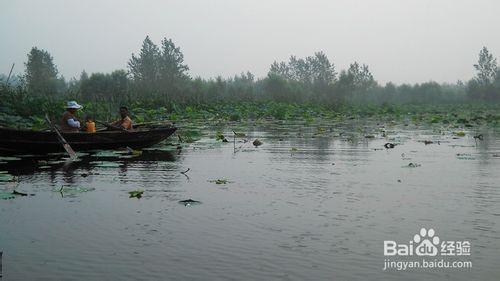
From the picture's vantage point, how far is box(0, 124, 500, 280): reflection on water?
4.34 m

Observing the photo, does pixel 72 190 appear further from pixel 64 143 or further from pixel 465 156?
pixel 465 156

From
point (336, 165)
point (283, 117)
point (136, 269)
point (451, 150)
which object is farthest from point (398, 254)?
point (283, 117)

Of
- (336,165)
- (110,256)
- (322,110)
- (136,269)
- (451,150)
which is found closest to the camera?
(136,269)

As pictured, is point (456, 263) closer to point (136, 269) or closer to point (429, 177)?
point (136, 269)

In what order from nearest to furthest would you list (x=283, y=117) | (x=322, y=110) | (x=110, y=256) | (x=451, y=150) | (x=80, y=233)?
(x=110, y=256) → (x=80, y=233) → (x=451, y=150) → (x=283, y=117) → (x=322, y=110)

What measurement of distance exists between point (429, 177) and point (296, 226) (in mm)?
3999

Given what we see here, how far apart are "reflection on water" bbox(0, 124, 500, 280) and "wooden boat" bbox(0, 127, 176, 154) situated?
37cm

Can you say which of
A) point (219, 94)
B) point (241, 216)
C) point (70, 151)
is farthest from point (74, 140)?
point (219, 94)

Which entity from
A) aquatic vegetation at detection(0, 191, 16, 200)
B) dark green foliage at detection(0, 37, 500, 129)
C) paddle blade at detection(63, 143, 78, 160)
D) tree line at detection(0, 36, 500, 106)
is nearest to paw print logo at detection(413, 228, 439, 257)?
Result: aquatic vegetation at detection(0, 191, 16, 200)

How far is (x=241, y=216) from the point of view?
6.04 metres

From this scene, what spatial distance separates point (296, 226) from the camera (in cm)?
559

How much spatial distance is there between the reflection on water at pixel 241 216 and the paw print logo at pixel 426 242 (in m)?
0.09

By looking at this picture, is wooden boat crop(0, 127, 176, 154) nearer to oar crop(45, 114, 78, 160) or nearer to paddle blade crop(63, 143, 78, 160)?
oar crop(45, 114, 78, 160)

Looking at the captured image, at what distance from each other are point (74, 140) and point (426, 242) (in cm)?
850
